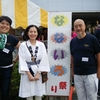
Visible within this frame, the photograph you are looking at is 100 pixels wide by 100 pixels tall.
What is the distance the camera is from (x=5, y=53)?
3070 millimetres

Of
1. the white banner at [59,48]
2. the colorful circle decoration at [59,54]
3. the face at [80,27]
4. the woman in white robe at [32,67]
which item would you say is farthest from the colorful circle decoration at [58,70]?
the face at [80,27]

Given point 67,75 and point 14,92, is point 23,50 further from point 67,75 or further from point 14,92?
point 14,92

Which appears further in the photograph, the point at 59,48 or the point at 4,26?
the point at 59,48

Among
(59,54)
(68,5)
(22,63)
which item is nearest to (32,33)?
(22,63)

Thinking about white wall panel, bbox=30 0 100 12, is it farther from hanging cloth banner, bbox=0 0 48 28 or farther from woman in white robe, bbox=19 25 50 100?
woman in white robe, bbox=19 25 50 100

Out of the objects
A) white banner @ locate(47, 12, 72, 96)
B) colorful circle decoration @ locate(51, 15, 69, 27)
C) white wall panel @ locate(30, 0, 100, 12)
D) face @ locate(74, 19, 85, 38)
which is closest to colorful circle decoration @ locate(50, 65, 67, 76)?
white banner @ locate(47, 12, 72, 96)

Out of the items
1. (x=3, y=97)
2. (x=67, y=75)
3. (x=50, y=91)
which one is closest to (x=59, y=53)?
(x=67, y=75)

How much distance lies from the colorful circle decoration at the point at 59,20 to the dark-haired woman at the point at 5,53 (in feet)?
2.82

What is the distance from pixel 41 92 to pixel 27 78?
0.33m

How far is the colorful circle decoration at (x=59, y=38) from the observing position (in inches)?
139

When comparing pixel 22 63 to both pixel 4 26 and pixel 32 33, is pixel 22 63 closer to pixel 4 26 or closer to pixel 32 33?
pixel 32 33

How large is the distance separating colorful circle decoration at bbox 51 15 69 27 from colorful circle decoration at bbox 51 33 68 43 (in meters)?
0.19

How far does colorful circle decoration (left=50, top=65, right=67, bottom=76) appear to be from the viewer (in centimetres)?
358

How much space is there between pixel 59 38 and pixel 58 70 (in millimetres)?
622
